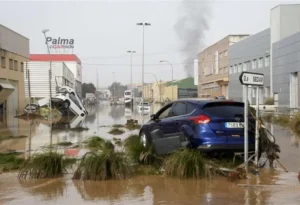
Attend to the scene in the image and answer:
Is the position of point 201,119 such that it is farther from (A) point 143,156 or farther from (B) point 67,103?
(B) point 67,103

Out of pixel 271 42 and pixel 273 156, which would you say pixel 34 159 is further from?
pixel 271 42

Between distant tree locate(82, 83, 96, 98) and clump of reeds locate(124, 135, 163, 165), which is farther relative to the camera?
distant tree locate(82, 83, 96, 98)

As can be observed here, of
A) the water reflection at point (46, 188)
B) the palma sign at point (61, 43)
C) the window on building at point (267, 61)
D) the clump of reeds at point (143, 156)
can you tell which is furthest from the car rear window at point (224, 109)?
the palma sign at point (61, 43)

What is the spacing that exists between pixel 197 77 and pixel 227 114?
92044 millimetres

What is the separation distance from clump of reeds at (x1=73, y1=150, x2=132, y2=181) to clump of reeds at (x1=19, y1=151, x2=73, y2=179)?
0.54 metres

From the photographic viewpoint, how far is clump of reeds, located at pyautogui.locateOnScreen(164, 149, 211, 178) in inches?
303

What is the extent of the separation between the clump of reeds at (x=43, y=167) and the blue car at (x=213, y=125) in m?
2.61

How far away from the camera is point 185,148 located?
8297mm

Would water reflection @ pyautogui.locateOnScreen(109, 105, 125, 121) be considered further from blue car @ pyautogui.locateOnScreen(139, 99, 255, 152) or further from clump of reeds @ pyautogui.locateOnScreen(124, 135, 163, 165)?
blue car @ pyautogui.locateOnScreen(139, 99, 255, 152)

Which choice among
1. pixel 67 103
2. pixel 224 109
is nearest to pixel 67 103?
pixel 67 103

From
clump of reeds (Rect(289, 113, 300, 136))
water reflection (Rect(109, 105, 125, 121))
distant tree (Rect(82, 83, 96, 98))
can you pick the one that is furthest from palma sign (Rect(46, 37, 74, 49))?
clump of reeds (Rect(289, 113, 300, 136))

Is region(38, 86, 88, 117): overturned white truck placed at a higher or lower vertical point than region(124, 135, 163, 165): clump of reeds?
higher

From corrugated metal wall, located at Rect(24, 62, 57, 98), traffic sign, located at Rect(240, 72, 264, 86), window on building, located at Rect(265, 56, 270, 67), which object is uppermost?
window on building, located at Rect(265, 56, 270, 67)

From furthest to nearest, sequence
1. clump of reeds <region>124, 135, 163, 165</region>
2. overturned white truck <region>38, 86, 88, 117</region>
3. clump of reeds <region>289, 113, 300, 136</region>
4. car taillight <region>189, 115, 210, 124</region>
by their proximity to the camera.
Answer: overturned white truck <region>38, 86, 88, 117</region> < clump of reeds <region>289, 113, 300, 136</region> < clump of reeds <region>124, 135, 163, 165</region> < car taillight <region>189, 115, 210, 124</region>
